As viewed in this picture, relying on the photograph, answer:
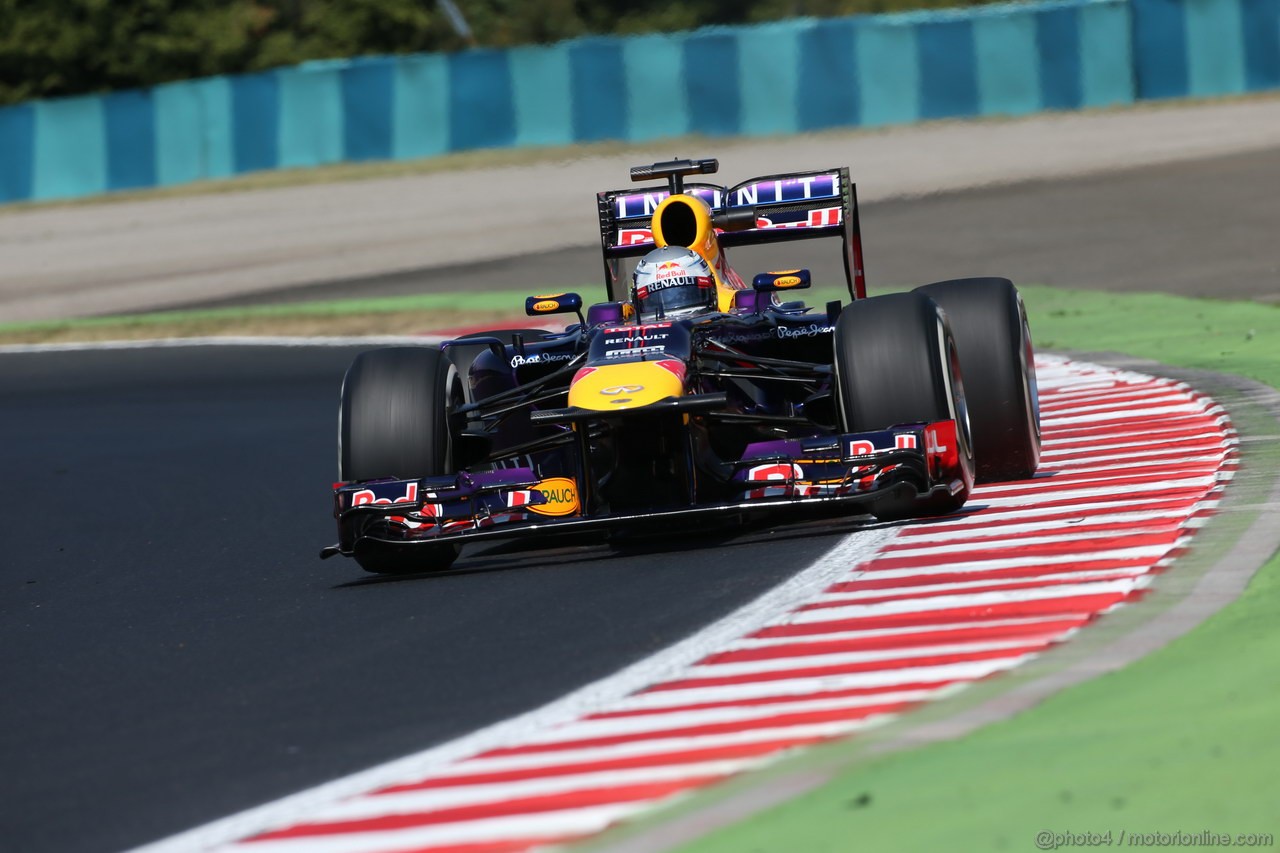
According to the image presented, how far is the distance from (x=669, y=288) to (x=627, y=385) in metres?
1.35

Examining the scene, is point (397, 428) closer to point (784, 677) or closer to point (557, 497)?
point (557, 497)

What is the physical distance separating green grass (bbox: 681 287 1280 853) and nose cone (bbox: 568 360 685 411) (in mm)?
2804

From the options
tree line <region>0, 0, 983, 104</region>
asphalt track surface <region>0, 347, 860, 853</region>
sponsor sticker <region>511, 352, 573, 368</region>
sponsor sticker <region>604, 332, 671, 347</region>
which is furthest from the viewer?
tree line <region>0, 0, 983, 104</region>

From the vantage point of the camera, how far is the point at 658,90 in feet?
114

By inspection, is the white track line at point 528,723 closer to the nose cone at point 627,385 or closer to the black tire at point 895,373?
the black tire at point 895,373

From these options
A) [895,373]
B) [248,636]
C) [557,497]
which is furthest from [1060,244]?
[248,636]

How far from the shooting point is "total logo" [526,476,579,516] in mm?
8375

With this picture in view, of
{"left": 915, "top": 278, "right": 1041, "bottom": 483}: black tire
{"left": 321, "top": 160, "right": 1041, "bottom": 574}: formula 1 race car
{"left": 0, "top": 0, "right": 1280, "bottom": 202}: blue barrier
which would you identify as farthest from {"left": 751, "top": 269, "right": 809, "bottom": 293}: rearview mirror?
{"left": 0, "top": 0, "right": 1280, "bottom": 202}: blue barrier

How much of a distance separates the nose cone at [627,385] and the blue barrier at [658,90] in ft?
84.4

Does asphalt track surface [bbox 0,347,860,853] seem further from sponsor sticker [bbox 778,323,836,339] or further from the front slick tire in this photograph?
sponsor sticker [bbox 778,323,836,339]

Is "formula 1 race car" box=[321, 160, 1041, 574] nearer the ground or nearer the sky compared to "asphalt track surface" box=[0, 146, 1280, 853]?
nearer the sky

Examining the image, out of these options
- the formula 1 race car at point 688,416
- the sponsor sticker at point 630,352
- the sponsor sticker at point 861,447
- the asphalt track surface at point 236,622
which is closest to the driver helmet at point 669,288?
the formula 1 race car at point 688,416

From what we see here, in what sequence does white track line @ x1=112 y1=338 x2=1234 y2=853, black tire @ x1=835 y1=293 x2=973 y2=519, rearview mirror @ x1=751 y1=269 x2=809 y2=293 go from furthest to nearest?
rearview mirror @ x1=751 y1=269 x2=809 y2=293 < black tire @ x1=835 y1=293 x2=973 y2=519 < white track line @ x1=112 y1=338 x2=1234 y2=853

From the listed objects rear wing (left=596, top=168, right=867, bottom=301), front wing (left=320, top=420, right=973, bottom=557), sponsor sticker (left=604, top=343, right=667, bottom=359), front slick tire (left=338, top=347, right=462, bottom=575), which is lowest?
front wing (left=320, top=420, right=973, bottom=557)
